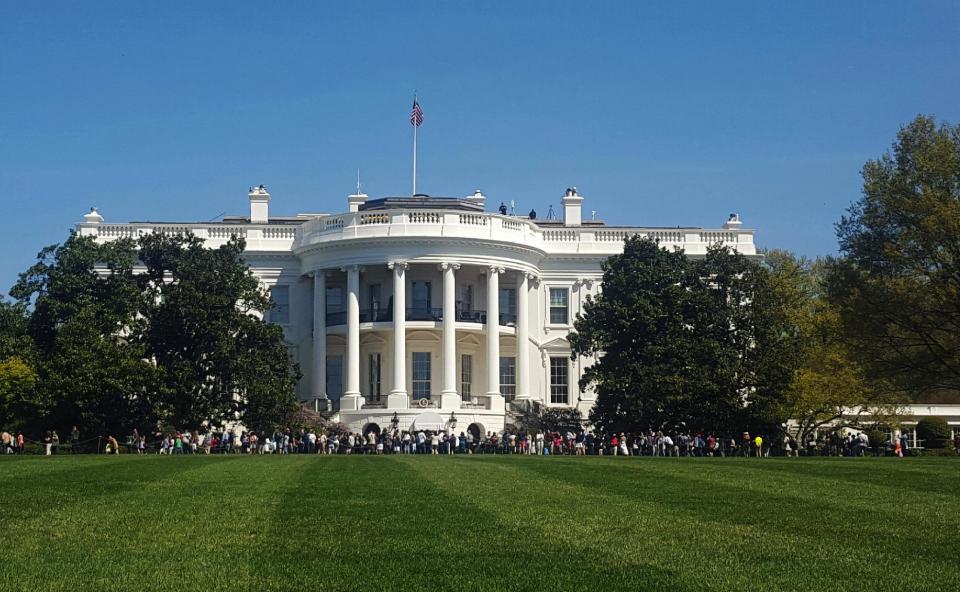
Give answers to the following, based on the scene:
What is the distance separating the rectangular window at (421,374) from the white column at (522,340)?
4.98 metres

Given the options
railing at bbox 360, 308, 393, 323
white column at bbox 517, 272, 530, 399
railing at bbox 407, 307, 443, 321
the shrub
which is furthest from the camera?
railing at bbox 360, 308, 393, 323

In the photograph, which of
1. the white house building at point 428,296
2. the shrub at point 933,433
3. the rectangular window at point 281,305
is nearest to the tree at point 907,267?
the white house building at point 428,296

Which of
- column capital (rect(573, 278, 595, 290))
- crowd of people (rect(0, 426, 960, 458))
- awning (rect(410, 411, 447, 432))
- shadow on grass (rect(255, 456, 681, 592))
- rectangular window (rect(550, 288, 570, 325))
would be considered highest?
column capital (rect(573, 278, 595, 290))

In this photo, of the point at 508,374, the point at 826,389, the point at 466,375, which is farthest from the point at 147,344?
the point at 826,389

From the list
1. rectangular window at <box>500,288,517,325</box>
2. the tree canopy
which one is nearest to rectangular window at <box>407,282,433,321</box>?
rectangular window at <box>500,288,517,325</box>

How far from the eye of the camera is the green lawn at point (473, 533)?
39.9 ft

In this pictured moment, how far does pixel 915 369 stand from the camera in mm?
46000

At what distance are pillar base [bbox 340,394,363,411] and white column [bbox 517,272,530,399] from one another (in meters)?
8.71

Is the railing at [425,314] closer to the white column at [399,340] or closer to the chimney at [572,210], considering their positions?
the white column at [399,340]

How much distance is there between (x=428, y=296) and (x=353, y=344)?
5594 millimetres

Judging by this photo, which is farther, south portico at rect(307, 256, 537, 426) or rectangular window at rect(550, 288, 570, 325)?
rectangular window at rect(550, 288, 570, 325)

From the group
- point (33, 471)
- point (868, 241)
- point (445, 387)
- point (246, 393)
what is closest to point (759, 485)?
point (33, 471)

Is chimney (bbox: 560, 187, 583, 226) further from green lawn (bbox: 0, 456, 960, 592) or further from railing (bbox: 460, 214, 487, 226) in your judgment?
green lawn (bbox: 0, 456, 960, 592)

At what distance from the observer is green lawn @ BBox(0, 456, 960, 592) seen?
12.2 m
